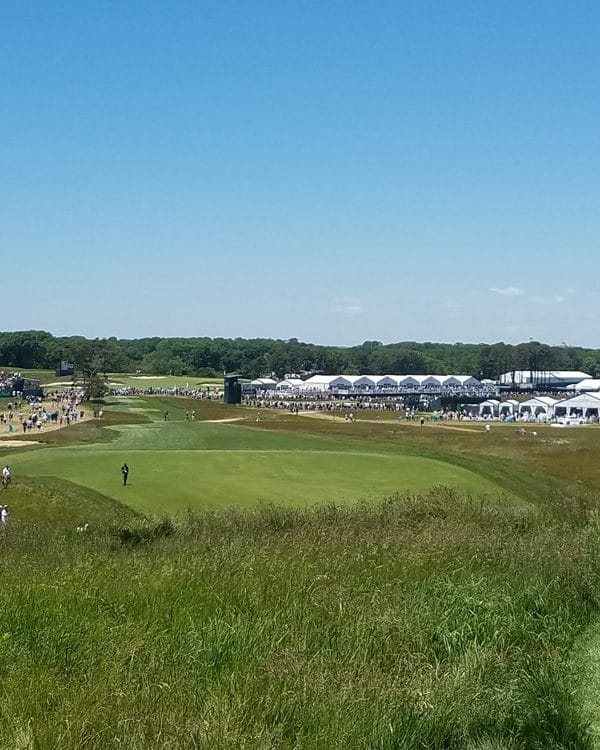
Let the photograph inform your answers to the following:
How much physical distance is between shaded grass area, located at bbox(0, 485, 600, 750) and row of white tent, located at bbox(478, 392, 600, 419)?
94.9 m

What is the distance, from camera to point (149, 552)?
14.6 m

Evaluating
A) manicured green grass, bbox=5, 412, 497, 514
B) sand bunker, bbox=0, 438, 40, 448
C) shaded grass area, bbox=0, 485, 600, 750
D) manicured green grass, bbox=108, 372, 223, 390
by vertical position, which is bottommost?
sand bunker, bbox=0, 438, 40, 448

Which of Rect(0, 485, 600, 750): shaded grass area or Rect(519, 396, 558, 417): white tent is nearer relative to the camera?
Rect(0, 485, 600, 750): shaded grass area

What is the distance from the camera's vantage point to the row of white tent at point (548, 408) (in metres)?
106

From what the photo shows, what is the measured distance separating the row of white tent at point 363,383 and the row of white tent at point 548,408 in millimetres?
46820

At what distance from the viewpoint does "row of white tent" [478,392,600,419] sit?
10650 cm

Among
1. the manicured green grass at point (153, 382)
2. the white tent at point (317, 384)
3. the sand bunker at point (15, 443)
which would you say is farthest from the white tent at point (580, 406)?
the manicured green grass at point (153, 382)

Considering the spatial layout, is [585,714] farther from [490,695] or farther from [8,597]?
[8,597]

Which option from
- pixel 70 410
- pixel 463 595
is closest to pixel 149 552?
pixel 463 595

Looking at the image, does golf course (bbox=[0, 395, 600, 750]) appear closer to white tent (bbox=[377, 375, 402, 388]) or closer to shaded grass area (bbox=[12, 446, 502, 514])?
shaded grass area (bbox=[12, 446, 502, 514])

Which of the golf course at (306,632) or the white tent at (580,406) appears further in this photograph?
the white tent at (580,406)

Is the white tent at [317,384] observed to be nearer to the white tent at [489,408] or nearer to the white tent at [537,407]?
the white tent at [489,408]

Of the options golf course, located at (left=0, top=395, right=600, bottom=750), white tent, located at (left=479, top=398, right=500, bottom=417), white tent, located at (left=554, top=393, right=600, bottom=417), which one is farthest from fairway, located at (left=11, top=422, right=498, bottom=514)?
white tent, located at (left=479, top=398, right=500, bottom=417)

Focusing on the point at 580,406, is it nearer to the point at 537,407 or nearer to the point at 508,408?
the point at 537,407
